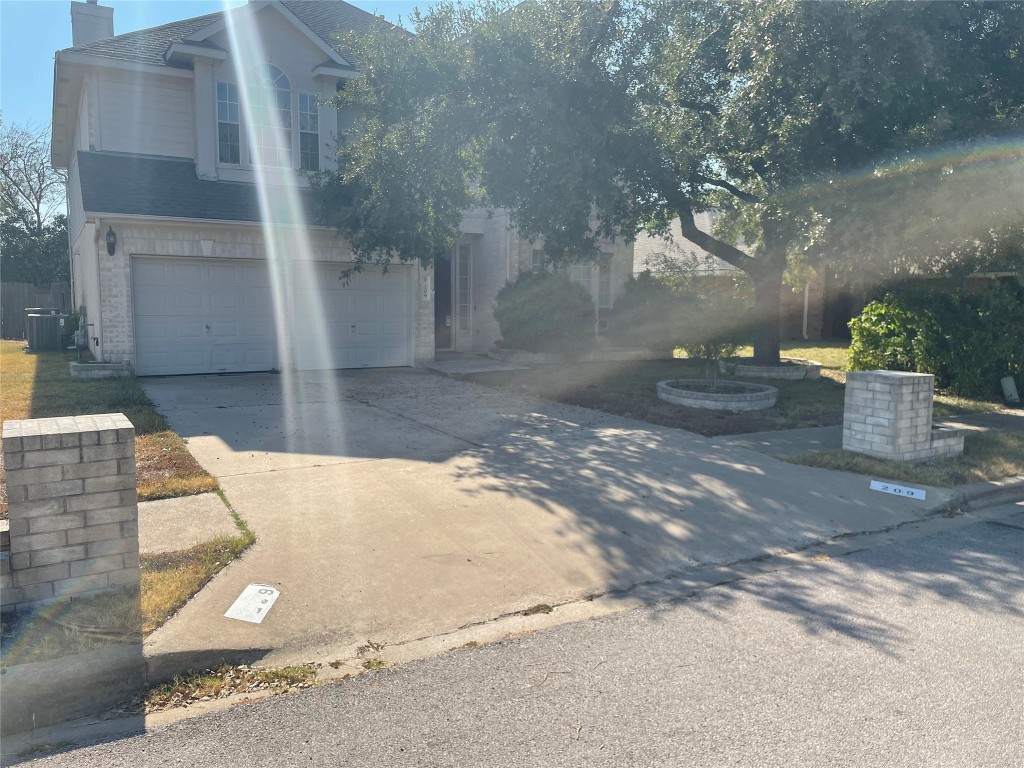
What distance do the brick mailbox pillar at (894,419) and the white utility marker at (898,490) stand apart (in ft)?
2.86

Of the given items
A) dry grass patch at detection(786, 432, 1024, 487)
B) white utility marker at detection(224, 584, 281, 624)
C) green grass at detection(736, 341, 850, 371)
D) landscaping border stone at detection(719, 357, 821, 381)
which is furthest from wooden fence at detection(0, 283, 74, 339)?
dry grass patch at detection(786, 432, 1024, 487)

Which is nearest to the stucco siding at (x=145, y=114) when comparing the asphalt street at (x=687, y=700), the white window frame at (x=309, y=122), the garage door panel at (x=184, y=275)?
the white window frame at (x=309, y=122)

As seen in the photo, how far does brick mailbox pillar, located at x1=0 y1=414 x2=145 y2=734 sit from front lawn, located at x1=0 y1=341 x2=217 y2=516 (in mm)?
2309

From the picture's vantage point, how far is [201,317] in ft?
46.1

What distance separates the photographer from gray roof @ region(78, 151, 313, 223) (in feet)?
42.2

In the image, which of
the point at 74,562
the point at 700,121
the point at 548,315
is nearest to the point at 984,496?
the point at 700,121

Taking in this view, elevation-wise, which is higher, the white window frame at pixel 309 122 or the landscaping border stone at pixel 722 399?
the white window frame at pixel 309 122

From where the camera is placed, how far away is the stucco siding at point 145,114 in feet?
46.9

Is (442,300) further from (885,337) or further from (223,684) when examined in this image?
(223,684)

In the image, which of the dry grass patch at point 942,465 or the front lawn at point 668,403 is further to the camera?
the front lawn at point 668,403

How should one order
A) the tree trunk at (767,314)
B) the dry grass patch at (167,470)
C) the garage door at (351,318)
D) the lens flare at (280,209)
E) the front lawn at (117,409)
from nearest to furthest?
the dry grass patch at (167,470), the front lawn at (117,409), the lens flare at (280,209), the tree trunk at (767,314), the garage door at (351,318)

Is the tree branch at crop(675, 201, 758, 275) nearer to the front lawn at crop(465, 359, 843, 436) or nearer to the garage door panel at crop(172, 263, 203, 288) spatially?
the front lawn at crop(465, 359, 843, 436)

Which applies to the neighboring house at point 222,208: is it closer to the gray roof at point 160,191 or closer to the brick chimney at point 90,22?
the gray roof at point 160,191

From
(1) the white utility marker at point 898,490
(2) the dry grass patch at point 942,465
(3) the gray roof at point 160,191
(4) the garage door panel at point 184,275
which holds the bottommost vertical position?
(1) the white utility marker at point 898,490
